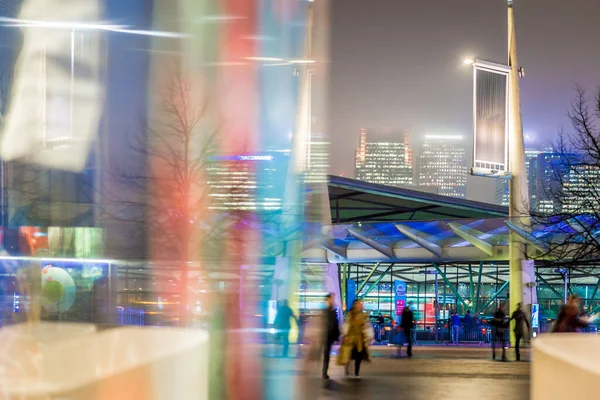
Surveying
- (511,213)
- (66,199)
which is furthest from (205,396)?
(511,213)

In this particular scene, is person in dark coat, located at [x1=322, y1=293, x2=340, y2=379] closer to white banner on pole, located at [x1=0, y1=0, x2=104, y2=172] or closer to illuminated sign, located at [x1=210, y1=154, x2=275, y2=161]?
illuminated sign, located at [x1=210, y1=154, x2=275, y2=161]

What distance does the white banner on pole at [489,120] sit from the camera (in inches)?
1291

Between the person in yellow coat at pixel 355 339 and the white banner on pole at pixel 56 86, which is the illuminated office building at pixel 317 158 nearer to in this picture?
the white banner on pole at pixel 56 86

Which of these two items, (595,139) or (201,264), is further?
(595,139)

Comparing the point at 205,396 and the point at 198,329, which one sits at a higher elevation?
the point at 198,329

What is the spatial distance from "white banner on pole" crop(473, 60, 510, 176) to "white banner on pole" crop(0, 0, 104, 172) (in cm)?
2763

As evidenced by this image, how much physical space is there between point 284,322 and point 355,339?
1272 centimetres

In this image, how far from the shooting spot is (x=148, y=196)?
5820 millimetres

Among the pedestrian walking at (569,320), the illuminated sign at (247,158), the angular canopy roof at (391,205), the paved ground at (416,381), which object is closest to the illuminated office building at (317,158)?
the illuminated sign at (247,158)

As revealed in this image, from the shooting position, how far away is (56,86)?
5.45 metres

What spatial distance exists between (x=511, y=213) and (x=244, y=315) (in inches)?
1220

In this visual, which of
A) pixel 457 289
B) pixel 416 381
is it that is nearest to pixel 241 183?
pixel 416 381

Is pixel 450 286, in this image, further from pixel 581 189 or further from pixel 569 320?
pixel 569 320

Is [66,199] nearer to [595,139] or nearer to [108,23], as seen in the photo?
[108,23]
